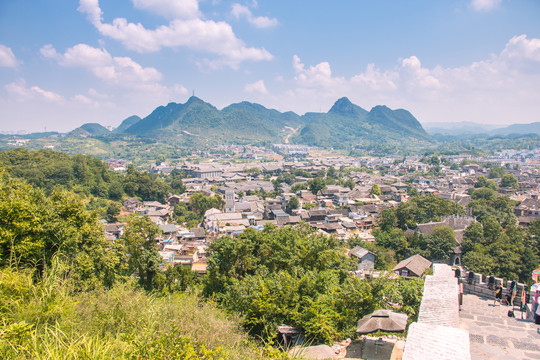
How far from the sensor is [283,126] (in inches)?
7111

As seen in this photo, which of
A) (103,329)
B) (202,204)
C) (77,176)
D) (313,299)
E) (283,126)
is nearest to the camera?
(103,329)

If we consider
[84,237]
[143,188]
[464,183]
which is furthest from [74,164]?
[464,183]

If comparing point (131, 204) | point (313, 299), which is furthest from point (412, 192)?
point (313, 299)

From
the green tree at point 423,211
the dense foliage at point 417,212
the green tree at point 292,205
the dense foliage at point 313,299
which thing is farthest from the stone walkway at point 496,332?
the green tree at point 292,205

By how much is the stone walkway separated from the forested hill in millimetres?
117683

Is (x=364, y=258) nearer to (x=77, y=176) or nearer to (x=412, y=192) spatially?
(x=412, y=192)

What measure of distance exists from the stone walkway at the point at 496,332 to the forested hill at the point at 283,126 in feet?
386

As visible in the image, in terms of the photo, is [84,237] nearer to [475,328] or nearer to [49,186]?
[475,328]

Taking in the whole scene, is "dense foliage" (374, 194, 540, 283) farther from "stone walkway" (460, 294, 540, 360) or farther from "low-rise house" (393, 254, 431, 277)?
"stone walkway" (460, 294, 540, 360)

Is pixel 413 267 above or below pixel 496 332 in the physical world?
below

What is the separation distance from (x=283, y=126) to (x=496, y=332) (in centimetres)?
17845

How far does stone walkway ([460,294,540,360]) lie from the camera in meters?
4.62

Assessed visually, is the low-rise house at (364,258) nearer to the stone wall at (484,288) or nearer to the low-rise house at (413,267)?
the low-rise house at (413,267)

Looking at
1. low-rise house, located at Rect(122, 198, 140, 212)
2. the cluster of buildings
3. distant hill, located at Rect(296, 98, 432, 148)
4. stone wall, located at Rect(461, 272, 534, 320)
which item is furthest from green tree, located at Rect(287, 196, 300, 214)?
distant hill, located at Rect(296, 98, 432, 148)
